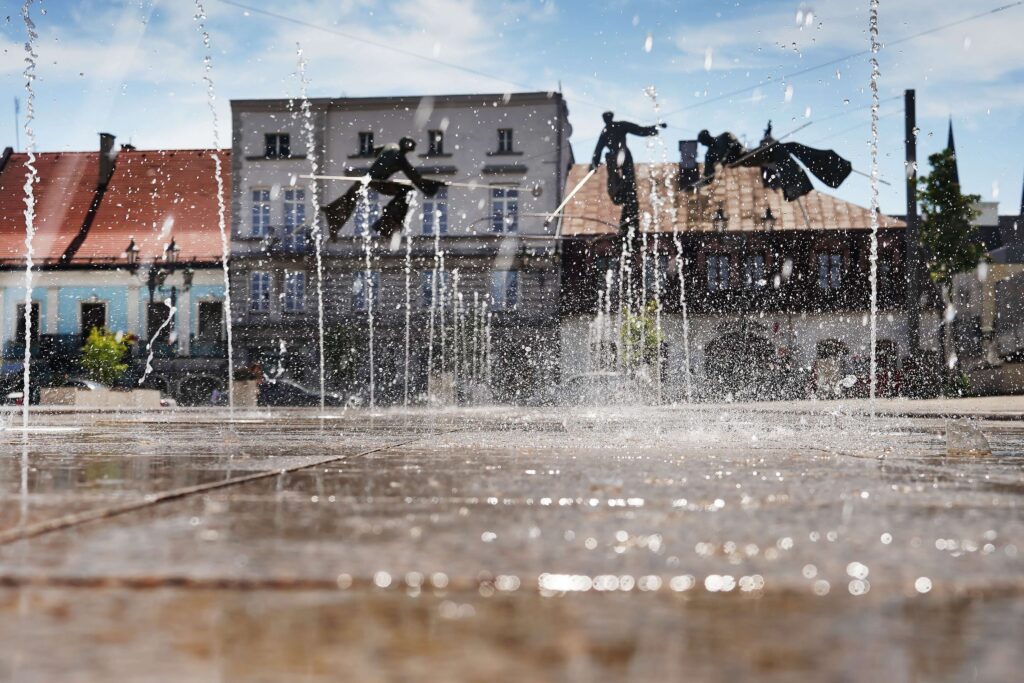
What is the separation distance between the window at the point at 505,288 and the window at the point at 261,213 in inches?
344

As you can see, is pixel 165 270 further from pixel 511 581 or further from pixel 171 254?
pixel 511 581

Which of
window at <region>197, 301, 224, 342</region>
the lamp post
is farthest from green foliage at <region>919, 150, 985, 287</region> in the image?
the lamp post

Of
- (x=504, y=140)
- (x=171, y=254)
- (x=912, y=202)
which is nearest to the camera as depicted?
Result: (x=912, y=202)

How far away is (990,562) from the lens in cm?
202

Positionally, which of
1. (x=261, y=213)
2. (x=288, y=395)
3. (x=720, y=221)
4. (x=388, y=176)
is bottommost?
(x=288, y=395)

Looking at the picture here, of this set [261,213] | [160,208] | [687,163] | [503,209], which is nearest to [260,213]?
[261,213]

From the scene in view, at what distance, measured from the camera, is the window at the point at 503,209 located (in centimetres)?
4450

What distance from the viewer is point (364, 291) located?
44.7 m

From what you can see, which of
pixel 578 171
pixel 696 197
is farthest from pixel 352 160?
pixel 696 197

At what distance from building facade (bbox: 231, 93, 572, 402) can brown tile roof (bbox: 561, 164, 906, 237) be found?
1.41 metres

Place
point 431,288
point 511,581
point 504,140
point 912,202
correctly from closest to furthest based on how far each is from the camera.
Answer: point 511,581 → point 912,202 → point 431,288 → point 504,140

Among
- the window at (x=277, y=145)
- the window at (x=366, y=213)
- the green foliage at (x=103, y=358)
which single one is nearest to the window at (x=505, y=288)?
the window at (x=366, y=213)

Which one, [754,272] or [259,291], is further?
[259,291]

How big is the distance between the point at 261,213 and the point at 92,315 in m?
7.48
